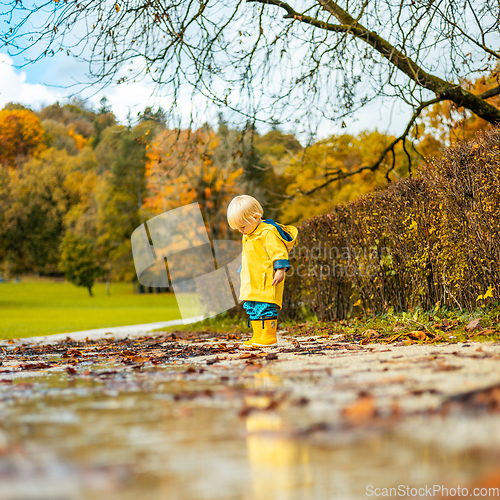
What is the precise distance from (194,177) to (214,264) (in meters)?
15.0

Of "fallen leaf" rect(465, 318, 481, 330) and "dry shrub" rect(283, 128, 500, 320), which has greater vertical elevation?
"dry shrub" rect(283, 128, 500, 320)

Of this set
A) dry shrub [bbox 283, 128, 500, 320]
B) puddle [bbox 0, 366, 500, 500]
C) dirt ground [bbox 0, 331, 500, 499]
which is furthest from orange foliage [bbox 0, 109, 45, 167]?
puddle [bbox 0, 366, 500, 500]

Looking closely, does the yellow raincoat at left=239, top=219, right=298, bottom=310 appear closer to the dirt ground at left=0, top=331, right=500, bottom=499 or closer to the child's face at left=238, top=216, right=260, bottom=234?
the child's face at left=238, top=216, right=260, bottom=234

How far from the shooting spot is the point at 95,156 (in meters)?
58.4

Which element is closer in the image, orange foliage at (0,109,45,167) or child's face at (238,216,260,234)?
child's face at (238,216,260,234)

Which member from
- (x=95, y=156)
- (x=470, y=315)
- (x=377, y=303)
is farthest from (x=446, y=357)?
(x=95, y=156)

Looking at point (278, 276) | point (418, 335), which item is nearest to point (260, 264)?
point (278, 276)

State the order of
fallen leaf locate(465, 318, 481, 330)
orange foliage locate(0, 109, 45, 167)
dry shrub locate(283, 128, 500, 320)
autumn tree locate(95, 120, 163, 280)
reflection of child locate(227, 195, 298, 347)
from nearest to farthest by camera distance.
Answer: fallen leaf locate(465, 318, 481, 330)
dry shrub locate(283, 128, 500, 320)
reflection of child locate(227, 195, 298, 347)
autumn tree locate(95, 120, 163, 280)
orange foliage locate(0, 109, 45, 167)

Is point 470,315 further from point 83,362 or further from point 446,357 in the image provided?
point 83,362

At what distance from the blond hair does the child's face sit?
3 centimetres

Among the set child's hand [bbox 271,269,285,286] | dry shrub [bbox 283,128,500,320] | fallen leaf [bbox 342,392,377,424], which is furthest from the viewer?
child's hand [bbox 271,269,285,286]

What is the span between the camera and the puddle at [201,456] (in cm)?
148

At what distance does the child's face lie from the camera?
591 centimetres

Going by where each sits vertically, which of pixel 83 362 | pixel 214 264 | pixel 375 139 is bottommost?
pixel 83 362
